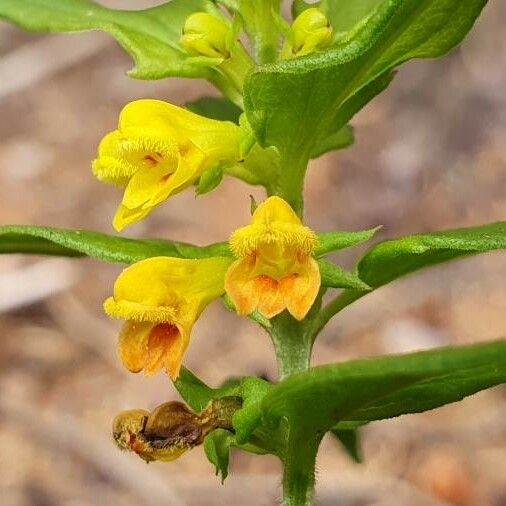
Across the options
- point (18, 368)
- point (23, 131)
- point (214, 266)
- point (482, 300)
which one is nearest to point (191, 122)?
point (214, 266)

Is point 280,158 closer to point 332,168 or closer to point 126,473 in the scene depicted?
point 126,473

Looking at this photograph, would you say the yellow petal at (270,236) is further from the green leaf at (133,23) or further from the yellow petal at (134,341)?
the green leaf at (133,23)

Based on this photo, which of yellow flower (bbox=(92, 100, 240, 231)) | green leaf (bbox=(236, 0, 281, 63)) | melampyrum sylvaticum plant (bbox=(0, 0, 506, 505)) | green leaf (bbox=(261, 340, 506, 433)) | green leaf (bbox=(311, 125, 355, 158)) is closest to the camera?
green leaf (bbox=(261, 340, 506, 433))

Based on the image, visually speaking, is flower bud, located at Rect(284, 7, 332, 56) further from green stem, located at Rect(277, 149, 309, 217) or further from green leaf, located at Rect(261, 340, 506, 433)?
green leaf, located at Rect(261, 340, 506, 433)

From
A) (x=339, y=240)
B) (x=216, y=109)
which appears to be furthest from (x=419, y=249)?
(x=216, y=109)

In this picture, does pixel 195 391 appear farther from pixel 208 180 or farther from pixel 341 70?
pixel 341 70

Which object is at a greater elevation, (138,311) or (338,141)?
(338,141)

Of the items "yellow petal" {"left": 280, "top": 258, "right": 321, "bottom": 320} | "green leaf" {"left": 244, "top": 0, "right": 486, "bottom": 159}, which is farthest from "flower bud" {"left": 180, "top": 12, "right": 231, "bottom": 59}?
"yellow petal" {"left": 280, "top": 258, "right": 321, "bottom": 320}
